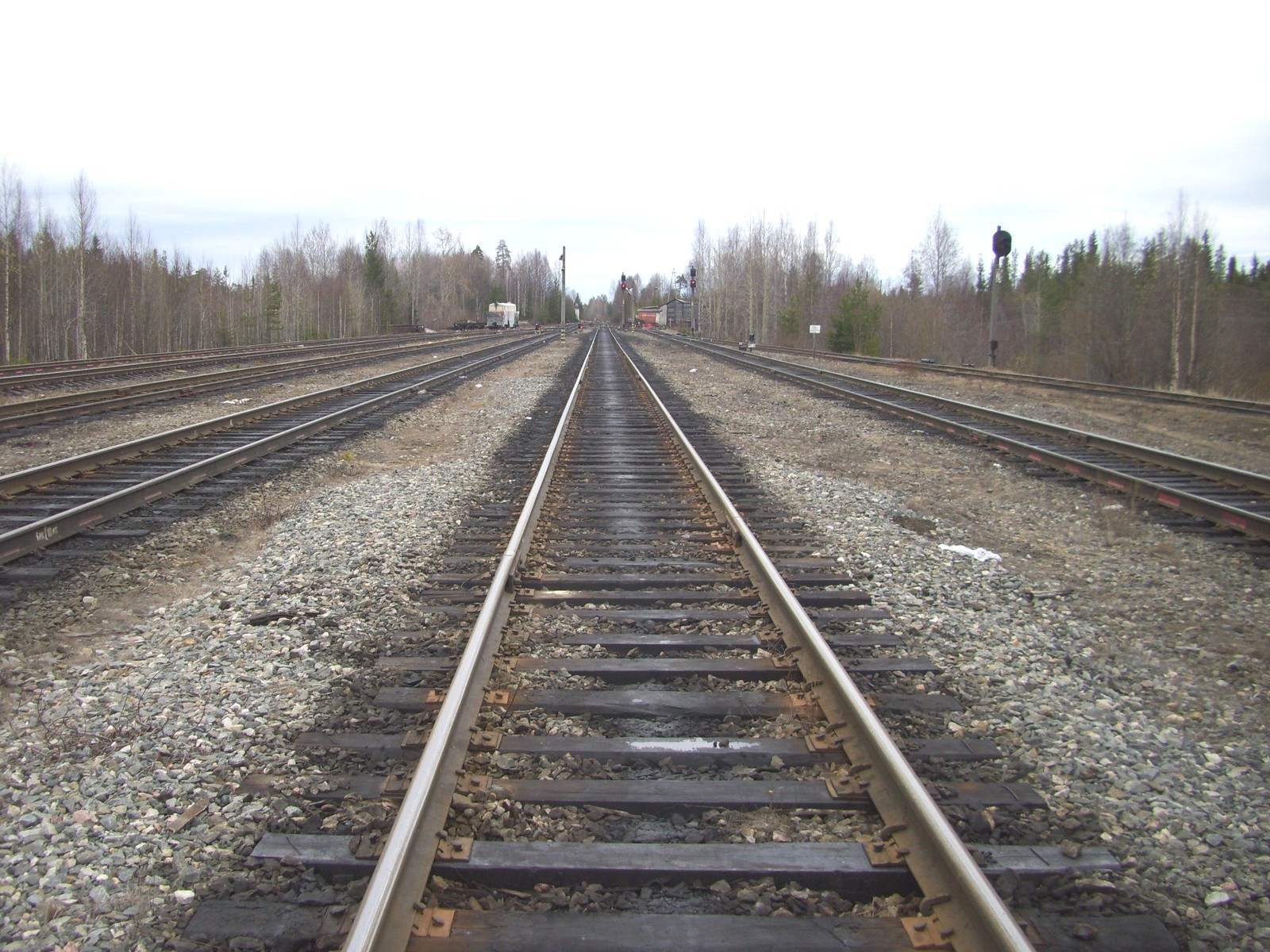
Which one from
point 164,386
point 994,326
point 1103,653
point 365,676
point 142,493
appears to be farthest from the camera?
point 994,326

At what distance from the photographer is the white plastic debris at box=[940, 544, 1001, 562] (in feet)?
21.4

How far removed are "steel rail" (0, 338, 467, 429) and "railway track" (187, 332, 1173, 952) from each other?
11125 mm

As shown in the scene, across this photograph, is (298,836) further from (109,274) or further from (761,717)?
(109,274)

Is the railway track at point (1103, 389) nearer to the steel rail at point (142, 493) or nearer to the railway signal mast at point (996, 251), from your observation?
the railway signal mast at point (996, 251)

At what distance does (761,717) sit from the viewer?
3.67 m

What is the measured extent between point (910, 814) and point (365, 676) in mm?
2570

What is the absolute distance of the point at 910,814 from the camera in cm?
275

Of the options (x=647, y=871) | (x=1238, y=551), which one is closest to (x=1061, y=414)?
(x=1238, y=551)

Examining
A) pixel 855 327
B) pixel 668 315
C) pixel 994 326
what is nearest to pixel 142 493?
pixel 994 326

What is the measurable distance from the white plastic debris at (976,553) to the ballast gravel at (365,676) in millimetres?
93

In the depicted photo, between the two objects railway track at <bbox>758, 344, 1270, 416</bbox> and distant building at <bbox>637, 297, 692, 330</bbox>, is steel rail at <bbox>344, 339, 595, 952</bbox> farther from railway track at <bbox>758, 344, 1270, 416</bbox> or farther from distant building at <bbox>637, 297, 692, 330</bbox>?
distant building at <bbox>637, 297, 692, 330</bbox>

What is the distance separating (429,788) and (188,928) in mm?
746

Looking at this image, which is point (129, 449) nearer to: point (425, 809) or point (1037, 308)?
point (425, 809)

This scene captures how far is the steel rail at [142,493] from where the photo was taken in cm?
599
